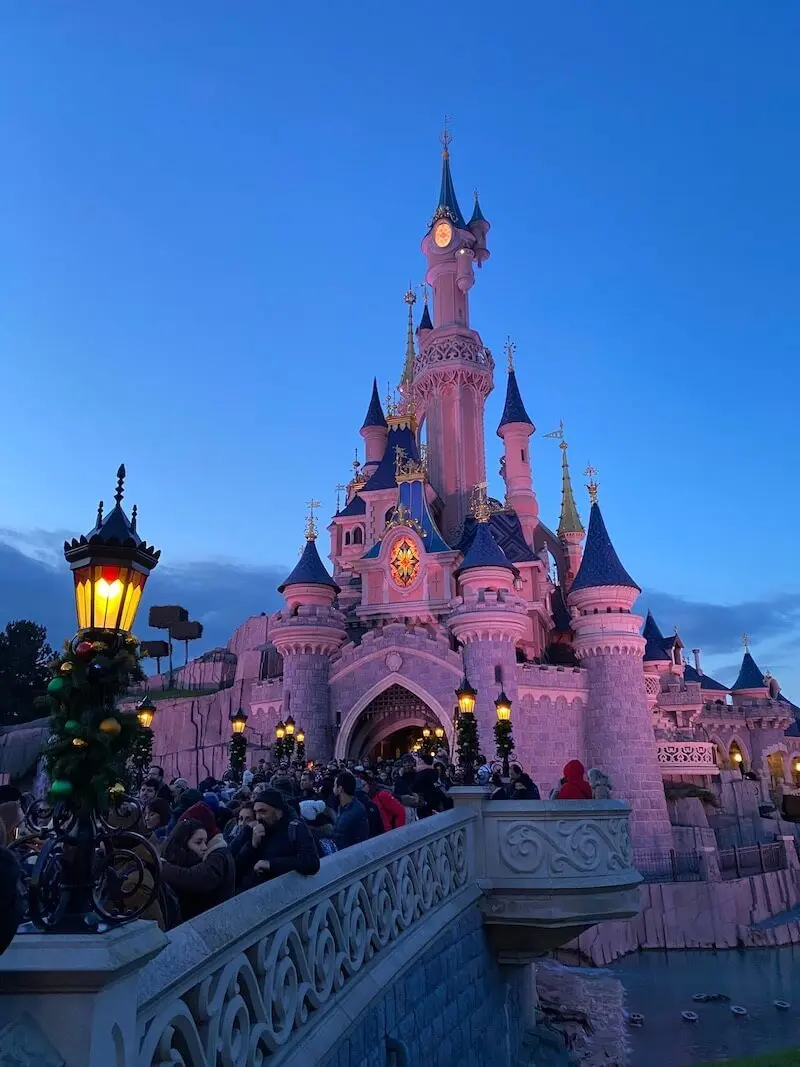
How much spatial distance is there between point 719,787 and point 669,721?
4.20m

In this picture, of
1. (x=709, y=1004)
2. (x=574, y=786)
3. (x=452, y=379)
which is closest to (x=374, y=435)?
(x=452, y=379)

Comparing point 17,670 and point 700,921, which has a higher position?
point 17,670

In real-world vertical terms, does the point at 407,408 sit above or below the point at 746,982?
above

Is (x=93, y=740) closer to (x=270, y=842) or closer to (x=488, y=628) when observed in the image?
(x=270, y=842)

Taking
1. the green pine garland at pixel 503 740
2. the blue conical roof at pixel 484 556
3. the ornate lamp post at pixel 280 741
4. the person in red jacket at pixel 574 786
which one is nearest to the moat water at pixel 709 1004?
the green pine garland at pixel 503 740

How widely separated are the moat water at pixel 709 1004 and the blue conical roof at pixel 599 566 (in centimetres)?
1169

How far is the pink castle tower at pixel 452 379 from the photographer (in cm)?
3675

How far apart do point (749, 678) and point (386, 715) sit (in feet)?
81.7

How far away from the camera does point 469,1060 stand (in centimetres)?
742

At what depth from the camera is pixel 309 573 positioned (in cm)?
3014

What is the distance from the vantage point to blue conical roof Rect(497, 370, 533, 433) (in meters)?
38.1

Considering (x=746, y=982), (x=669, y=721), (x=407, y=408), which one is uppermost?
(x=407, y=408)

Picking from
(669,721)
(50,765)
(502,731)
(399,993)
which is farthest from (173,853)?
(669,721)

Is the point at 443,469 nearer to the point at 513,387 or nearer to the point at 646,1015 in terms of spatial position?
the point at 513,387
